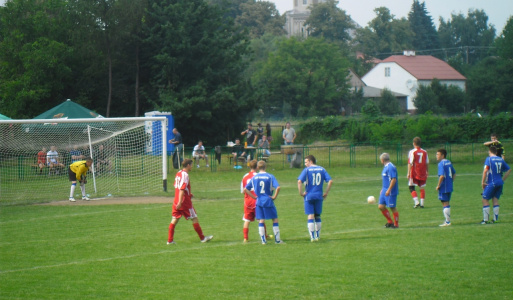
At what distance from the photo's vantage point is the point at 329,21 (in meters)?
97.1

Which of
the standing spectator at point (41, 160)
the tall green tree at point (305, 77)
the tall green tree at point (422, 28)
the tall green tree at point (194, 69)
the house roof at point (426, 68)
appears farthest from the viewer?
the tall green tree at point (422, 28)

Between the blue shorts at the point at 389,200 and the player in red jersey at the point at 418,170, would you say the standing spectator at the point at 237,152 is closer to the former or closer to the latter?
A: the player in red jersey at the point at 418,170

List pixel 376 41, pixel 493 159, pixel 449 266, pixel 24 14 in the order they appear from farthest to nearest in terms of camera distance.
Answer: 1. pixel 376 41
2. pixel 24 14
3. pixel 493 159
4. pixel 449 266

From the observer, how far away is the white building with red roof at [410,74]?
82.5 m

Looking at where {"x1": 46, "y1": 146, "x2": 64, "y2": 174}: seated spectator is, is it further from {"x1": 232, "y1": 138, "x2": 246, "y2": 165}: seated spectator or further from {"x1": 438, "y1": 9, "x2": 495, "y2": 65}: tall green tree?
{"x1": 438, "y1": 9, "x2": 495, "y2": 65}: tall green tree

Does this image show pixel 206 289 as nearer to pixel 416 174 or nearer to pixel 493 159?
pixel 493 159

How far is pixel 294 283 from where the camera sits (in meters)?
8.48

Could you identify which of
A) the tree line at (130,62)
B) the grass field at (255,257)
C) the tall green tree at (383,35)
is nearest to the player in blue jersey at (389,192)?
the grass field at (255,257)

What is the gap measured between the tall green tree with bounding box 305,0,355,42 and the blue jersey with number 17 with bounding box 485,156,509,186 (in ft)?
277

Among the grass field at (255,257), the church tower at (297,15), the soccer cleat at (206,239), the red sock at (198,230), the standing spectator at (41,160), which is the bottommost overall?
the grass field at (255,257)

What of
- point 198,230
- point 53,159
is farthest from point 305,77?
point 198,230

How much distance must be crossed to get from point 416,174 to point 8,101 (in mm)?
30943

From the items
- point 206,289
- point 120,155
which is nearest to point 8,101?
point 120,155

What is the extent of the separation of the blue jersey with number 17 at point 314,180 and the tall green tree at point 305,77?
56076 millimetres
